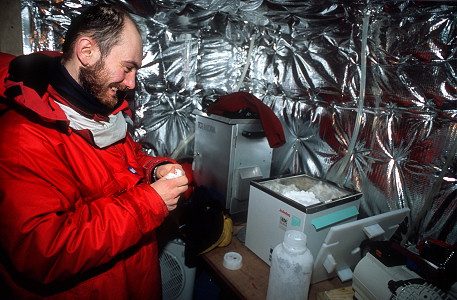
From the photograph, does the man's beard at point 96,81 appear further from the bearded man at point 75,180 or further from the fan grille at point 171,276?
the fan grille at point 171,276

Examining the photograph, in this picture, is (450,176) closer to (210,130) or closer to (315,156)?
(315,156)

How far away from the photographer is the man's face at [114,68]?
0.93 m

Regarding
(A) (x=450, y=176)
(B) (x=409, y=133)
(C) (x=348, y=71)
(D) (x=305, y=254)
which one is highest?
(C) (x=348, y=71)

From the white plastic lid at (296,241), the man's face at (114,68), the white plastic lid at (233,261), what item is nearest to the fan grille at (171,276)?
the white plastic lid at (233,261)

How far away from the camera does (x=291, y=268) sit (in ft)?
3.15

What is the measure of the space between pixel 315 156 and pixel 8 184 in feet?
5.23

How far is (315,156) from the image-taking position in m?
1.75

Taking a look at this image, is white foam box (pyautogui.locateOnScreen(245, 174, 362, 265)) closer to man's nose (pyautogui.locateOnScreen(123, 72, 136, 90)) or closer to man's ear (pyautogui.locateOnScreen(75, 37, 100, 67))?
man's nose (pyautogui.locateOnScreen(123, 72, 136, 90))

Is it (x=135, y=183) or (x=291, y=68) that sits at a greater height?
(x=291, y=68)

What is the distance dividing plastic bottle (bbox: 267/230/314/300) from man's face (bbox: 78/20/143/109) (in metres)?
0.88

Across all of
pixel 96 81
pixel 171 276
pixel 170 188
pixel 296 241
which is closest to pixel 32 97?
pixel 96 81

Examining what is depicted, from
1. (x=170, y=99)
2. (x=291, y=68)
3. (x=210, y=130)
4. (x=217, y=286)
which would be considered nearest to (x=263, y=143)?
(x=210, y=130)

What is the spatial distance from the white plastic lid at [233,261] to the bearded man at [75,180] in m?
0.38

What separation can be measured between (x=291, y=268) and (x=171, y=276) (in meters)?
0.92
